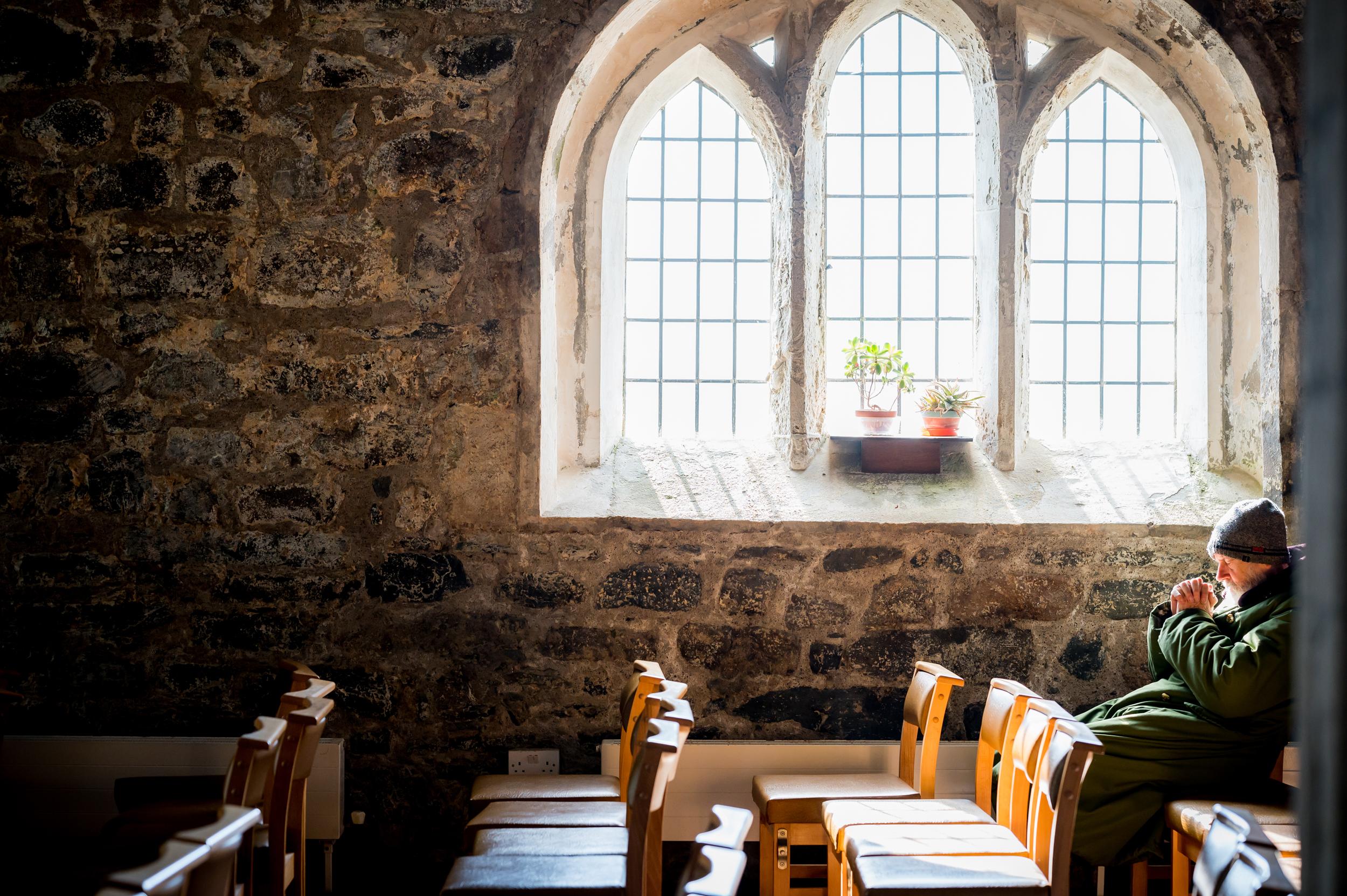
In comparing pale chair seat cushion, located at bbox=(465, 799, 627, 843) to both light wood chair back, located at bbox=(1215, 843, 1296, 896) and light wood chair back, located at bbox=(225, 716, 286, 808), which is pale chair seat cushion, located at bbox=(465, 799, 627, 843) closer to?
light wood chair back, located at bbox=(225, 716, 286, 808)

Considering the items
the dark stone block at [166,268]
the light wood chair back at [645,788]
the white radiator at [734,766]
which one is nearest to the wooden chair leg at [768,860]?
the white radiator at [734,766]

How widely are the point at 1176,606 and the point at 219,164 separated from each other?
330 cm

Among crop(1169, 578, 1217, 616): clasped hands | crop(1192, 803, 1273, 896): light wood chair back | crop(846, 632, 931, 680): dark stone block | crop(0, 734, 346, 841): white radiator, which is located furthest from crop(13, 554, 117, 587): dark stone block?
crop(1169, 578, 1217, 616): clasped hands

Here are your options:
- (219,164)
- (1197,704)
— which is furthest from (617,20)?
(1197,704)

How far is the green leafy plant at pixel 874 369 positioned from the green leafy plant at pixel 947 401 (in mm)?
84

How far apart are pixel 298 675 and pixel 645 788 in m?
1.30

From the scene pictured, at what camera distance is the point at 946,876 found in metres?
2.17

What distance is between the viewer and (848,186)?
3939 mm

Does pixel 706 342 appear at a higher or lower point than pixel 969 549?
higher

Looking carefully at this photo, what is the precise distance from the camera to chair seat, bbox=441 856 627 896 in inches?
84.8

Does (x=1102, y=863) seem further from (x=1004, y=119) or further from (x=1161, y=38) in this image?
(x=1161, y=38)

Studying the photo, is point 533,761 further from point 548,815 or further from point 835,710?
point 835,710

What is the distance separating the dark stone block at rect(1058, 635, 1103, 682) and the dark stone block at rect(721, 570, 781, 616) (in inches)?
38.9

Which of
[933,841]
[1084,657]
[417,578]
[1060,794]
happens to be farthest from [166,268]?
[1084,657]
